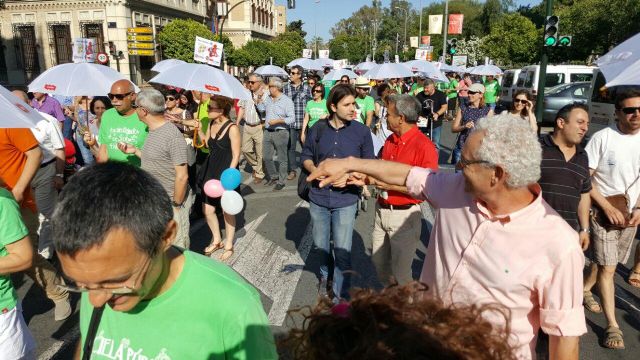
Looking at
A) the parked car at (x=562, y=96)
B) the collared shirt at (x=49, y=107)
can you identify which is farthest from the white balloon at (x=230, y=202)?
the parked car at (x=562, y=96)

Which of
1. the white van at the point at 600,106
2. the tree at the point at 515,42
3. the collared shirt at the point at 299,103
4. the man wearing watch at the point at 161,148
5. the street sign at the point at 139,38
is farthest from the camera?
the tree at the point at 515,42

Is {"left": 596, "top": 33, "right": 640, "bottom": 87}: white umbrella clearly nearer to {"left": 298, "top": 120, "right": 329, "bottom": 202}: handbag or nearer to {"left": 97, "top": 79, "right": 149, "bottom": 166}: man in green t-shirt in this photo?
{"left": 298, "top": 120, "right": 329, "bottom": 202}: handbag

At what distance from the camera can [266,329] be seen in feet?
5.06

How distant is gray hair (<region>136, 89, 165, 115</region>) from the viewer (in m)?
4.14

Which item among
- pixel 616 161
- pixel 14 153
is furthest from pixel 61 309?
pixel 616 161

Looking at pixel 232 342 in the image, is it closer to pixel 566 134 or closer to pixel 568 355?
pixel 568 355

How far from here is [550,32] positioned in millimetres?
12555

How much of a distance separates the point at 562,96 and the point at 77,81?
1542cm

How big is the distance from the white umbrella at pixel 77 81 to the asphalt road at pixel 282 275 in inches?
86.9

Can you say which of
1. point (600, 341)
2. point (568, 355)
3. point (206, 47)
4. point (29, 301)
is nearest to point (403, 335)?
point (568, 355)

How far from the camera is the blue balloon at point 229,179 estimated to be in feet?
16.7

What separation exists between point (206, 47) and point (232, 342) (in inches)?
357

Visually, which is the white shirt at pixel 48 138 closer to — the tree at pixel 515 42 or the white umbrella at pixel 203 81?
the white umbrella at pixel 203 81

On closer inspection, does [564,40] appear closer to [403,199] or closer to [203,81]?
[203,81]
